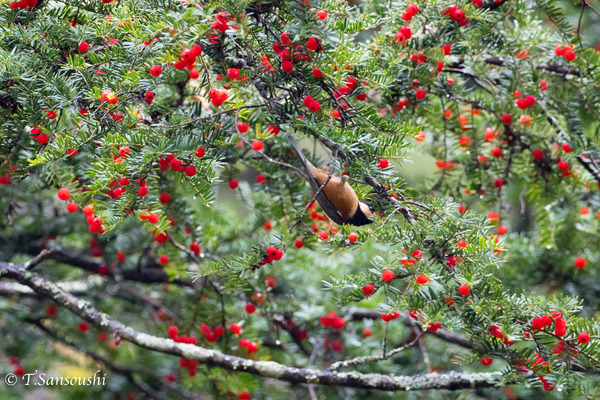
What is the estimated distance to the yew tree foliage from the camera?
108 centimetres

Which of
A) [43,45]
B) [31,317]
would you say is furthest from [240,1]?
[31,317]

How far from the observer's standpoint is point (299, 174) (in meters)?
1.77

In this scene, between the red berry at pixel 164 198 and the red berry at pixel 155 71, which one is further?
the red berry at pixel 164 198

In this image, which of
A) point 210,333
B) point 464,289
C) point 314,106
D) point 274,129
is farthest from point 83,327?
point 464,289

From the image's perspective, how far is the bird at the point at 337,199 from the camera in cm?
132

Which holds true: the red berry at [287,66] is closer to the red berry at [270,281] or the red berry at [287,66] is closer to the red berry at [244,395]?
the red berry at [270,281]

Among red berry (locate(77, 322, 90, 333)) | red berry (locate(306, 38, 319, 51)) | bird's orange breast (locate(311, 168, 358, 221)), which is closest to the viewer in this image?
red berry (locate(306, 38, 319, 51))

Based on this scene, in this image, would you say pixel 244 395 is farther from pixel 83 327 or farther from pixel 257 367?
pixel 83 327

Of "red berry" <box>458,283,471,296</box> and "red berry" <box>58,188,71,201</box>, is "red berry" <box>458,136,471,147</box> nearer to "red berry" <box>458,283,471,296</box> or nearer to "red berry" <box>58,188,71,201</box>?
"red berry" <box>458,283,471,296</box>

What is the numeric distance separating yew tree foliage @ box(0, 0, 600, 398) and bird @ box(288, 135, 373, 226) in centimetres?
5

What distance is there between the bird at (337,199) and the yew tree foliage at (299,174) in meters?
0.05

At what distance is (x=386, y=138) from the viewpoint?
3.66 ft

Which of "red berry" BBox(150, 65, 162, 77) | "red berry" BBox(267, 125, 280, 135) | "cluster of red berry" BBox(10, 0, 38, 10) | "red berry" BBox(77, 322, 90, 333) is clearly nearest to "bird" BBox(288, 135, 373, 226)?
"red berry" BBox(267, 125, 280, 135)

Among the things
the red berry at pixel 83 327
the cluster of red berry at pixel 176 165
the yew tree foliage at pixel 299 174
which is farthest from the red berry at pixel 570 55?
the red berry at pixel 83 327
